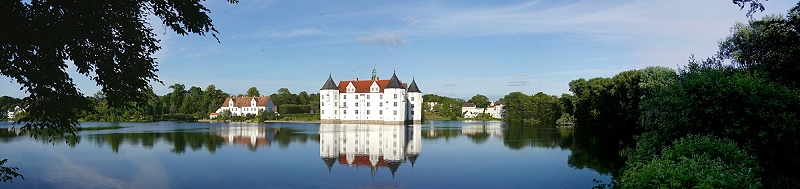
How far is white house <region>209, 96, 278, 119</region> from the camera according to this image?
78.1 meters

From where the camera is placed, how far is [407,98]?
214 feet

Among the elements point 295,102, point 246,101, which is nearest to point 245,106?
point 246,101

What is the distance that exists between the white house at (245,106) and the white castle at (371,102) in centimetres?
1706

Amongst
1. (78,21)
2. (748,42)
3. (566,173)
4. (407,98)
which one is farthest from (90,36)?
(407,98)

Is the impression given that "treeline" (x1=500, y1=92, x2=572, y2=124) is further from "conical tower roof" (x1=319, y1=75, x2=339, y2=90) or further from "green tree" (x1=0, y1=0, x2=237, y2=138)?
"green tree" (x1=0, y1=0, x2=237, y2=138)

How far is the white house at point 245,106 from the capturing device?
256ft

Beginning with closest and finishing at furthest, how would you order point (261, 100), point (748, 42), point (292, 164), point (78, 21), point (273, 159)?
point (78, 21)
point (292, 164)
point (273, 159)
point (748, 42)
point (261, 100)

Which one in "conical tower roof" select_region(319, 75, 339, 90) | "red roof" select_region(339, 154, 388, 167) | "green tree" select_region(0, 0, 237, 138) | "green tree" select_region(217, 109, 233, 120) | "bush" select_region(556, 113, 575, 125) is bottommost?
"red roof" select_region(339, 154, 388, 167)

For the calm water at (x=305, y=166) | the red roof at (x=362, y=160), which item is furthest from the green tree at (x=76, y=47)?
the red roof at (x=362, y=160)

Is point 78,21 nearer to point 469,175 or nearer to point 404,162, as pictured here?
point 469,175

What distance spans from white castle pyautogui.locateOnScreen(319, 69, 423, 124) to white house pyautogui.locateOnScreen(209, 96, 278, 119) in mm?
17060

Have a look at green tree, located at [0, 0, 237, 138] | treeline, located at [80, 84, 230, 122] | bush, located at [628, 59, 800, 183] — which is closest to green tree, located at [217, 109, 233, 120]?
treeline, located at [80, 84, 230, 122]

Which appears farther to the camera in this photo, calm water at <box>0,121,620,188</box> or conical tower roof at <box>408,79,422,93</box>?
conical tower roof at <box>408,79,422,93</box>

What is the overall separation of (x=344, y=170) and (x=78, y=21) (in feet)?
35.1
